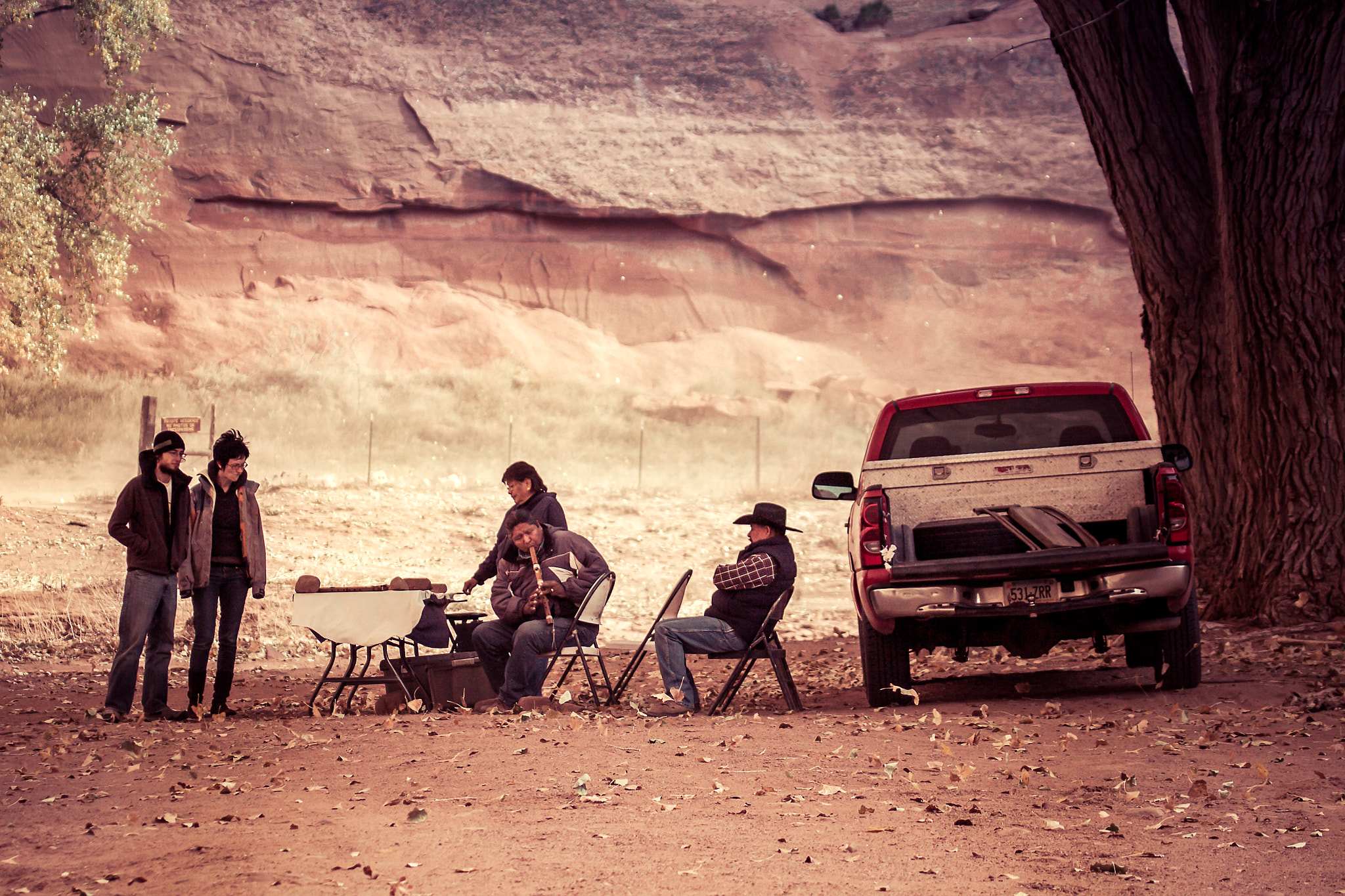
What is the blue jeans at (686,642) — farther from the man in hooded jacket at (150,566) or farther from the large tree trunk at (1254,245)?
the large tree trunk at (1254,245)

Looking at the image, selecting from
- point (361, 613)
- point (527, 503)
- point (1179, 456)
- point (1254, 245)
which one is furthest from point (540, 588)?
point (1254, 245)

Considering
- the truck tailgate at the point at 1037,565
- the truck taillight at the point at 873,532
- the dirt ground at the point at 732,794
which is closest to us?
the dirt ground at the point at 732,794

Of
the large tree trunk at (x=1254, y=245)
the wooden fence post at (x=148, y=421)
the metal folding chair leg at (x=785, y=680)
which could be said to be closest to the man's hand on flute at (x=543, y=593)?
the metal folding chair leg at (x=785, y=680)

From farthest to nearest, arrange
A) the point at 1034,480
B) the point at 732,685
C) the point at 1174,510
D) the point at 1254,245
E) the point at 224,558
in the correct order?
the point at 1254,245 < the point at 224,558 < the point at 732,685 < the point at 1034,480 < the point at 1174,510

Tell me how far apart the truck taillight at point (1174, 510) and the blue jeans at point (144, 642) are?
19.9 ft

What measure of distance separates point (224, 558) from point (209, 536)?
20cm

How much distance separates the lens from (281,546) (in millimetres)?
18266

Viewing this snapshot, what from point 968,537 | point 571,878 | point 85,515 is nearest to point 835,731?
point 968,537

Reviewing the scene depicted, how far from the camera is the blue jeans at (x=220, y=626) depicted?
812cm

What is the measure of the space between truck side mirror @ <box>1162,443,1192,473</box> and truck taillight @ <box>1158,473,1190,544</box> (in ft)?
1.93

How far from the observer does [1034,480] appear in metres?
7.57

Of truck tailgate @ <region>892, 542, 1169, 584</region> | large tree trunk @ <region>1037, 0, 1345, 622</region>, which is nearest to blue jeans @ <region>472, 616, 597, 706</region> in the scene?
truck tailgate @ <region>892, 542, 1169, 584</region>

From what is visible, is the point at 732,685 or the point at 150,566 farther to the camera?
the point at 150,566

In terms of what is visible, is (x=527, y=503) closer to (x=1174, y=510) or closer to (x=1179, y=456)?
(x=1174, y=510)
